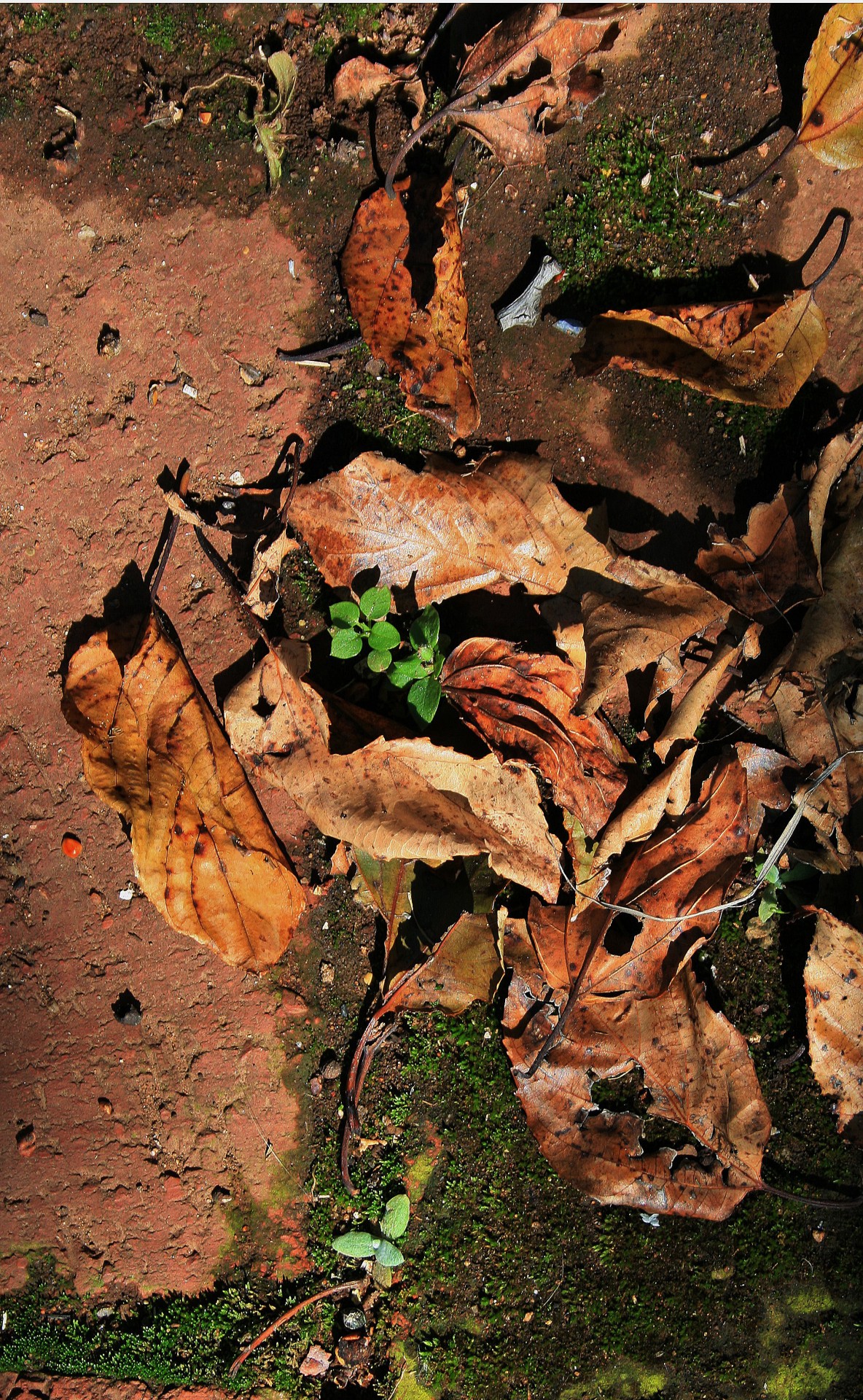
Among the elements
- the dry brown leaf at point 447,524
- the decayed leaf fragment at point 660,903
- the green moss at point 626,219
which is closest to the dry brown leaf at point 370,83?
the green moss at point 626,219

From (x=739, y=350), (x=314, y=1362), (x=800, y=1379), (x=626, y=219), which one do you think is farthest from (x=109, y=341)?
(x=800, y=1379)

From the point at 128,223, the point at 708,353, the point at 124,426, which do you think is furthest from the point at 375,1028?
the point at 128,223

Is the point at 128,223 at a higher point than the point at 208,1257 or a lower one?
higher

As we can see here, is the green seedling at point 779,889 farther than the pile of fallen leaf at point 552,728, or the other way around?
the green seedling at point 779,889

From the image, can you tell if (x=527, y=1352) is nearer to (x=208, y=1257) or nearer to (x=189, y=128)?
(x=208, y=1257)

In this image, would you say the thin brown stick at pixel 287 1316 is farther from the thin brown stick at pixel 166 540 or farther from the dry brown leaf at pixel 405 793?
the thin brown stick at pixel 166 540

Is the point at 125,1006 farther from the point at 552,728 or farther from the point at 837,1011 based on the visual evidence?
the point at 837,1011

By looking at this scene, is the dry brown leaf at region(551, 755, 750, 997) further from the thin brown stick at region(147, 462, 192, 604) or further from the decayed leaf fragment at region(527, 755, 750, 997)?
the thin brown stick at region(147, 462, 192, 604)
